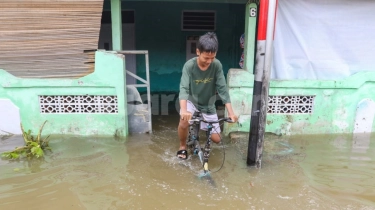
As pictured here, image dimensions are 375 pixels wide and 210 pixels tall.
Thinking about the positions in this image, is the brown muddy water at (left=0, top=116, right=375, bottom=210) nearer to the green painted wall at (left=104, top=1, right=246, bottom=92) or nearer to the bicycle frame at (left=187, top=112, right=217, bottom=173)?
the bicycle frame at (left=187, top=112, right=217, bottom=173)

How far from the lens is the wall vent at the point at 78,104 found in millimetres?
5045

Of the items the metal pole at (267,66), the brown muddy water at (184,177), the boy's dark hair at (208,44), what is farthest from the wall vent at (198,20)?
the boy's dark hair at (208,44)

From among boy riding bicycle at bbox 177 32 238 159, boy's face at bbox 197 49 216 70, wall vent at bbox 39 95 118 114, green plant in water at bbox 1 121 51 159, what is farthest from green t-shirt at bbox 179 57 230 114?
green plant in water at bbox 1 121 51 159

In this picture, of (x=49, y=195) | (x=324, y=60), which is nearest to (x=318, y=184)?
(x=324, y=60)

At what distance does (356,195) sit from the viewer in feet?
11.5

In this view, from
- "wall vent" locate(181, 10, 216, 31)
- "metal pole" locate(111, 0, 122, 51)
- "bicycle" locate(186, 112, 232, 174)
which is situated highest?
"wall vent" locate(181, 10, 216, 31)

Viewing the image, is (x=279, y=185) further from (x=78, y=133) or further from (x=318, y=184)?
(x=78, y=133)

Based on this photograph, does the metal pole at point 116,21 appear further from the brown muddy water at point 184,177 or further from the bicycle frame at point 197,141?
the bicycle frame at point 197,141

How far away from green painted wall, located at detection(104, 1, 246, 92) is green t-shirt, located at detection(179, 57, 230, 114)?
15.4 feet

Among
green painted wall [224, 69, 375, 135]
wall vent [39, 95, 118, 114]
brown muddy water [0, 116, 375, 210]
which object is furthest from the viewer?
green painted wall [224, 69, 375, 135]

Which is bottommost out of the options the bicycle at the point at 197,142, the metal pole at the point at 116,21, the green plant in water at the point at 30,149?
the green plant in water at the point at 30,149

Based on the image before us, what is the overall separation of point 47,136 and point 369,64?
5.65 meters

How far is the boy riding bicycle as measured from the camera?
3.41m

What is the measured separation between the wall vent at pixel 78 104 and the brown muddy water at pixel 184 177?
47 cm
